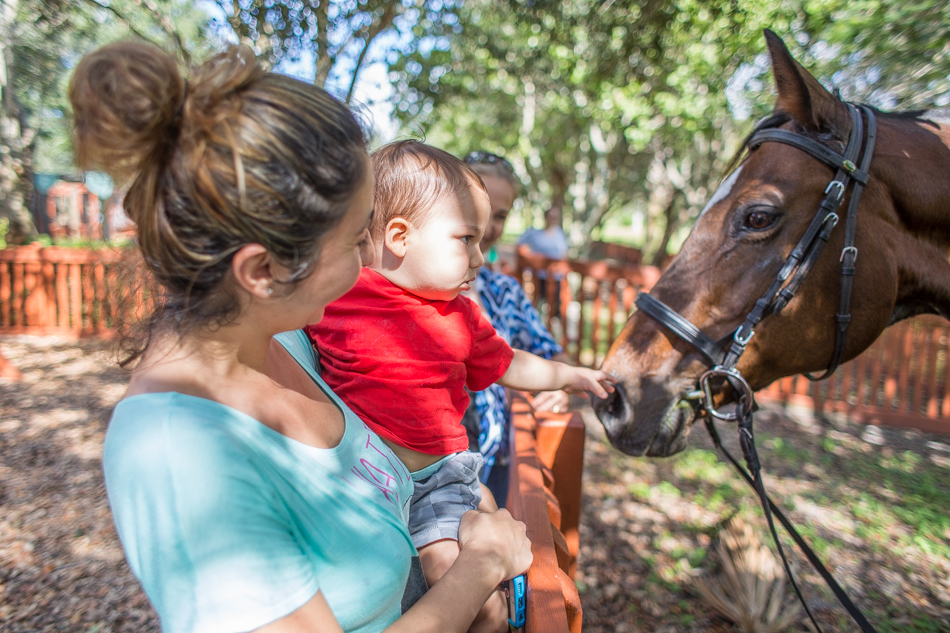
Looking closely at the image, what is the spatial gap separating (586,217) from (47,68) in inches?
670

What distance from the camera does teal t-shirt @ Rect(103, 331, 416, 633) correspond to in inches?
31.0

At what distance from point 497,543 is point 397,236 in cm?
90

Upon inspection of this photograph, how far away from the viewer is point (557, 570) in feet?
4.63

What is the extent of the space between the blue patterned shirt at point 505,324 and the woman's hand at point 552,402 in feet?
0.62

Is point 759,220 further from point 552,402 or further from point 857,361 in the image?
point 857,361

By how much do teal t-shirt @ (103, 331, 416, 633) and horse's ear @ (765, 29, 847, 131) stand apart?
2.21 metres

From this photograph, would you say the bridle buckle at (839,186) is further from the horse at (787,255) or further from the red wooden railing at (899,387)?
the red wooden railing at (899,387)

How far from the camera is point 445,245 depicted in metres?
1.57

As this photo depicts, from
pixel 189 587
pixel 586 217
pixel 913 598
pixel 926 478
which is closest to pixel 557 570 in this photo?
pixel 189 587

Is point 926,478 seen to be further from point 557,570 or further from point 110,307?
point 110,307

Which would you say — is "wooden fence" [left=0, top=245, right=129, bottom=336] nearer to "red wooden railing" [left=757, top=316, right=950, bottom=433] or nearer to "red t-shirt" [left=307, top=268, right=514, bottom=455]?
"red t-shirt" [left=307, top=268, right=514, bottom=455]

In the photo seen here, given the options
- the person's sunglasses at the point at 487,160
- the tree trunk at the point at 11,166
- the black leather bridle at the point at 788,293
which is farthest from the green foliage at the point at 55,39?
the black leather bridle at the point at 788,293

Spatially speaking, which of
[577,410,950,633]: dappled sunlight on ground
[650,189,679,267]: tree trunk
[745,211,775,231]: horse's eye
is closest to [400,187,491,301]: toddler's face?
[745,211,775,231]: horse's eye

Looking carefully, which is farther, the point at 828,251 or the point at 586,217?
the point at 586,217
